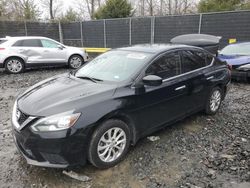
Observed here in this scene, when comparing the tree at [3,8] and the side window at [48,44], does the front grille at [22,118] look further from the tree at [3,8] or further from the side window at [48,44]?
the tree at [3,8]

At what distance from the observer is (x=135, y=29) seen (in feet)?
48.6

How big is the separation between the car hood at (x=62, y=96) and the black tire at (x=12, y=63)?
23.3 ft

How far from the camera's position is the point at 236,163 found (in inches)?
136

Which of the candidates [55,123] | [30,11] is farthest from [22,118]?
[30,11]

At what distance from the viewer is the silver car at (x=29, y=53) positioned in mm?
9914

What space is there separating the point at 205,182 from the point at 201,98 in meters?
1.94

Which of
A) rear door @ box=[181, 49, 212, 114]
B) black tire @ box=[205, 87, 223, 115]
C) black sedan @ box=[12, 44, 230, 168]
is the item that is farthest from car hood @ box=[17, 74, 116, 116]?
black tire @ box=[205, 87, 223, 115]

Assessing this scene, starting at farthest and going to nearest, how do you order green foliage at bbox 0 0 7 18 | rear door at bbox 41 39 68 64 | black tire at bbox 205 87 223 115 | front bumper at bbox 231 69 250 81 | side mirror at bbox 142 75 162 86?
green foliage at bbox 0 0 7 18, rear door at bbox 41 39 68 64, front bumper at bbox 231 69 250 81, black tire at bbox 205 87 223 115, side mirror at bbox 142 75 162 86

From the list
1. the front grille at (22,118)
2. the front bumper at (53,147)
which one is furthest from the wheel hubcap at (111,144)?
the front grille at (22,118)

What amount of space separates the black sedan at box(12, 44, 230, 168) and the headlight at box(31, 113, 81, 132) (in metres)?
0.01

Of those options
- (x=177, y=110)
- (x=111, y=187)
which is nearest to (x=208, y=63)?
(x=177, y=110)

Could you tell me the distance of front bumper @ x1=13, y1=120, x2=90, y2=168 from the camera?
2.80 meters

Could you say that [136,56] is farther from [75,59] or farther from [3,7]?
[3,7]

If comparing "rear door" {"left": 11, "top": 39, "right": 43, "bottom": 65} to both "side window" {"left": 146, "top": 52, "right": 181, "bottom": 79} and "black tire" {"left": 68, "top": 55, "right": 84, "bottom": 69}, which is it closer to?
"black tire" {"left": 68, "top": 55, "right": 84, "bottom": 69}
